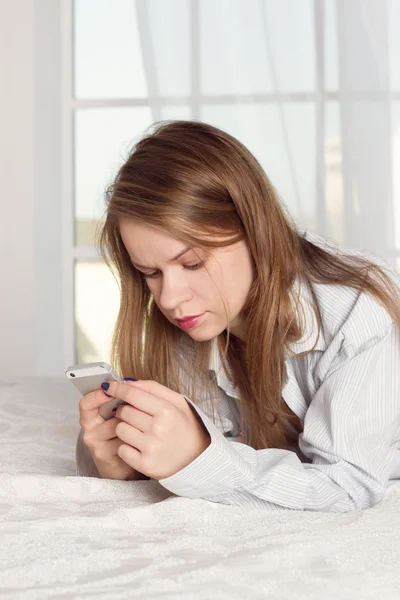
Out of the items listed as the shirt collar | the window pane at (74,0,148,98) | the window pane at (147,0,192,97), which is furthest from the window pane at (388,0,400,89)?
→ the shirt collar

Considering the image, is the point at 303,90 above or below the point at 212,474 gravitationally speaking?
above

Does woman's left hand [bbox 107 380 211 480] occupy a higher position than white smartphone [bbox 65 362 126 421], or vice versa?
white smartphone [bbox 65 362 126 421]

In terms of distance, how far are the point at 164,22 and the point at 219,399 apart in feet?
6.18

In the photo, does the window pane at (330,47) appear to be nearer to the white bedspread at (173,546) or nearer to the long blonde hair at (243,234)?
the long blonde hair at (243,234)

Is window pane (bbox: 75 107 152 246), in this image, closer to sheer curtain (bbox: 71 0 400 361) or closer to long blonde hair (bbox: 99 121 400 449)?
sheer curtain (bbox: 71 0 400 361)

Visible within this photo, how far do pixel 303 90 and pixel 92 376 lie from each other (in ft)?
6.70

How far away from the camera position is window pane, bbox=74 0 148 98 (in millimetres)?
3143

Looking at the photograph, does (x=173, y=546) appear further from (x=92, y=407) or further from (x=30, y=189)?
(x=30, y=189)

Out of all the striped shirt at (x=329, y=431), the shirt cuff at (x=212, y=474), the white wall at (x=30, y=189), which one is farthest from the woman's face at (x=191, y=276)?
the white wall at (x=30, y=189)

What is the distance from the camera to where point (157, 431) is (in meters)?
1.09

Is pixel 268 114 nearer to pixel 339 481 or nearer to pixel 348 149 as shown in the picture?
pixel 348 149

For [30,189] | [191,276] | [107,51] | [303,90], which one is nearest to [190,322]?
[191,276]

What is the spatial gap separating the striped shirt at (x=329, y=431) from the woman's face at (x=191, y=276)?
0.11 metres

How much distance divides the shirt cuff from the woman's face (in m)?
0.22
